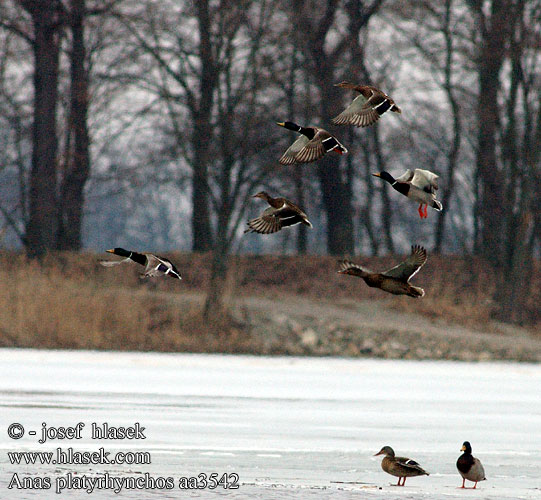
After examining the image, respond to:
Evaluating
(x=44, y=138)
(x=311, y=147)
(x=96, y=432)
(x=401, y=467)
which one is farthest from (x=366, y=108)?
(x=44, y=138)

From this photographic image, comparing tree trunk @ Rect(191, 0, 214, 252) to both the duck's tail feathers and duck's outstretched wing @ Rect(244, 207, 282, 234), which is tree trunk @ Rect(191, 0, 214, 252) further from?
the duck's tail feathers

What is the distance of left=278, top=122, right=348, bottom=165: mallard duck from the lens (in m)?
7.39

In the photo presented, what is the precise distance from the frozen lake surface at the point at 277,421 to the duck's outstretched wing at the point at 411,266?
9.95ft

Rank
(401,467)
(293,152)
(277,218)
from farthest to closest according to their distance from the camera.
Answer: (401,467)
(293,152)
(277,218)

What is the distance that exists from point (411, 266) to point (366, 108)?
53.4 inches

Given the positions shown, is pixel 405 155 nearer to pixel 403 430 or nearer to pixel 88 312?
pixel 88 312

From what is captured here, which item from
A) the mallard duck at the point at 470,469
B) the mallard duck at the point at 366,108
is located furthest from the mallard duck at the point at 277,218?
the mallard duck at the point at 470,469

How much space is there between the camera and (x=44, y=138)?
1296 inches

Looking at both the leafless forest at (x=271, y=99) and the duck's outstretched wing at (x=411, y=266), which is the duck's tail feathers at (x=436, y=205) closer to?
the duck's outstretched wing at (x=411, y=266)

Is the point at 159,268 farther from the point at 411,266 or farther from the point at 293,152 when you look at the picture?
the point at 411,266

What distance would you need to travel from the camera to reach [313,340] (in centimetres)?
2570

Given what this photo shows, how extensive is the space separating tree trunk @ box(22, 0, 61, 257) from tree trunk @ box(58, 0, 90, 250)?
1.26m

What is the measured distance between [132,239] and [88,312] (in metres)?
68.0

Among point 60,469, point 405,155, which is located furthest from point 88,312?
point 405,155
